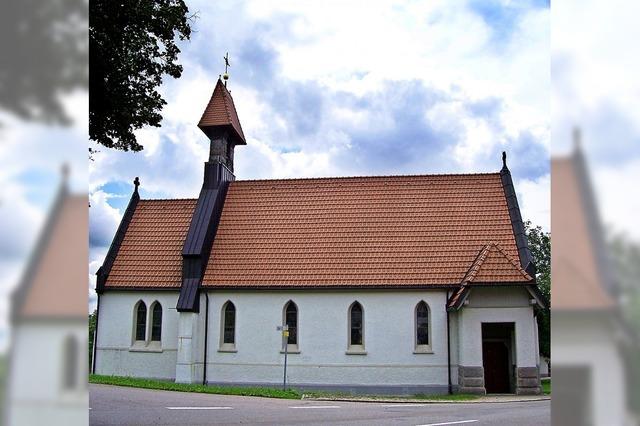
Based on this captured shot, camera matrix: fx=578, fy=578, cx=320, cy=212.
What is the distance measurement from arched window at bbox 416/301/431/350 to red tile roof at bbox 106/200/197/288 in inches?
410

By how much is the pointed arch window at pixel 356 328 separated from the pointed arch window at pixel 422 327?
7.26ft

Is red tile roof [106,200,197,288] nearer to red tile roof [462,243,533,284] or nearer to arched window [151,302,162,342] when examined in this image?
arched window [151,302,162,342]

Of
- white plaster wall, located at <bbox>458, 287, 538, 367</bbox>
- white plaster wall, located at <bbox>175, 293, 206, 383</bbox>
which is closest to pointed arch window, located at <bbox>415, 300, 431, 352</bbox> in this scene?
white plaster wall, located at <bbox>458, 287, 538, 367</bbox>

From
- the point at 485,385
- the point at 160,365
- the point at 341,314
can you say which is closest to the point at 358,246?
the point at 341,314

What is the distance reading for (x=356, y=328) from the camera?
23719 millimetres

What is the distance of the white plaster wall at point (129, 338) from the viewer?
81.7 feet

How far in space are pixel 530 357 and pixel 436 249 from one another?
5.86 m

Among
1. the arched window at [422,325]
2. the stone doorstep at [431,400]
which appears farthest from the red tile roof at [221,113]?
the stone doorstep at [431,400]

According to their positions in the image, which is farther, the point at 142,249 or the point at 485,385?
the point at 142,249
